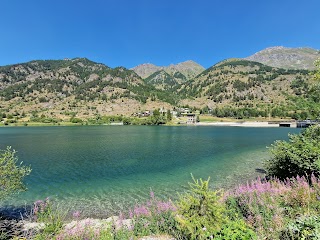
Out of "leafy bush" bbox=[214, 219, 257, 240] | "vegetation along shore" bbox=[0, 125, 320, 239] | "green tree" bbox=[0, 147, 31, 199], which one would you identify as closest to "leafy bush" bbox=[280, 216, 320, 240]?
"vegetation along shore" bbox=[0, 125, 320, 239]

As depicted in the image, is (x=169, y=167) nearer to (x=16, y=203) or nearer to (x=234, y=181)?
(x=234, y=181)

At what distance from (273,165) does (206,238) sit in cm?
1555

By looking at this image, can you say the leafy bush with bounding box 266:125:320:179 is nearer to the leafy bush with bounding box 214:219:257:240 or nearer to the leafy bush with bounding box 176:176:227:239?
the leafy bush with bounding box 176:176:227:239

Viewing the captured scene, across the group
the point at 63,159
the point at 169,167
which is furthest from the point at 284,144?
the point at 63,159

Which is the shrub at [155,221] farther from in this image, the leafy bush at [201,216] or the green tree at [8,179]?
the green tree at [8,179]

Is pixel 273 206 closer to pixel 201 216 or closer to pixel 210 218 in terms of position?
pixel 210 218

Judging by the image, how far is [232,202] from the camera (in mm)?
10711

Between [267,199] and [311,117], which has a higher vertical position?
[311,117]

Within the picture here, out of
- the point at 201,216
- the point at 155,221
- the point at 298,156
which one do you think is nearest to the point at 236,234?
the point at 201,216

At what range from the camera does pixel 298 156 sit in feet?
53.0

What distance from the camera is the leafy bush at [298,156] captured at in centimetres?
1520

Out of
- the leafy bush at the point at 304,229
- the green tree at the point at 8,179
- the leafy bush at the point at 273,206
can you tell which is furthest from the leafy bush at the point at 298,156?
the green tree at the point at 8,179

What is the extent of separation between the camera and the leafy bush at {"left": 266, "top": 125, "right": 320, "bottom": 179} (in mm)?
15203

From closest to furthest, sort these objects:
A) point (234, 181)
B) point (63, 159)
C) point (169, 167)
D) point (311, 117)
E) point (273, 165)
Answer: point (311, 117) → point (273, 165) → point (234, 181) → point (169, 167) → point (63, 159)
